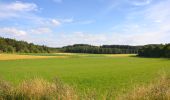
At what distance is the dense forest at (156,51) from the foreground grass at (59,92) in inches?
4843

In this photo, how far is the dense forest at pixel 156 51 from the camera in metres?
131

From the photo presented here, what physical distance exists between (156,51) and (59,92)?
13410 cm

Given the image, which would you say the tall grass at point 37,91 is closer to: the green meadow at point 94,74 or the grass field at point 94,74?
the green meadow at point 94,74

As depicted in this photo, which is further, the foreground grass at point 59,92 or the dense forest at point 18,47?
the dense forest at point 18,47

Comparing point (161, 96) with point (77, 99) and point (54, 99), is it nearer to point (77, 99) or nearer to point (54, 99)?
point (77, 99)

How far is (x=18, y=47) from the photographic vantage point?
156 metres

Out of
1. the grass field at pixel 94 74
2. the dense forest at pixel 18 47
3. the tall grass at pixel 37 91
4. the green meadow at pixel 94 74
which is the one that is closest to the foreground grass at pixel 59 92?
the tall grass at pixel 37 91

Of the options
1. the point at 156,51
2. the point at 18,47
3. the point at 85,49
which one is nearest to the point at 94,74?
the point at 156,51

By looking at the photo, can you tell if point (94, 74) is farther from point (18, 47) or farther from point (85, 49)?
point (85, 49)

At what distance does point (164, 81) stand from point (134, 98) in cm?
231

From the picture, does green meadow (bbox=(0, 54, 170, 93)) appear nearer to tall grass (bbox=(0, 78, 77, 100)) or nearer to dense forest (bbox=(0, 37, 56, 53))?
tall grass (bbox=(0, 78, 77, 100))

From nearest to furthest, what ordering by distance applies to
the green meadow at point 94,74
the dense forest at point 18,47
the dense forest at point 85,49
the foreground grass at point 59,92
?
1. the foreground grass at point 59,92
2. the green meadow at point 94,74
3. the dense forest at point 85,49
4. the dense forest at point 18,47

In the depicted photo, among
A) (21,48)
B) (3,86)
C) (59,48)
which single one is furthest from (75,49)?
(3,86)

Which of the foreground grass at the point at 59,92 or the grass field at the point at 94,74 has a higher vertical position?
the foreground grass at the point at 59,92
